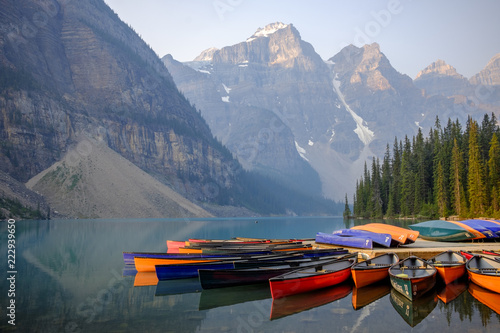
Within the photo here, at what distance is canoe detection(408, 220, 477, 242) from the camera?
124 ft

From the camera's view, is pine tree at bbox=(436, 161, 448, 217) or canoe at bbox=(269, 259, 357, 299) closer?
canoe at bbox=(269, 259, 357, 299)

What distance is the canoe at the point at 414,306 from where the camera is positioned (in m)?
16.8

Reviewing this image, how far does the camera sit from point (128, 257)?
3034 cm

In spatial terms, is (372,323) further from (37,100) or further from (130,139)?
(130,139)

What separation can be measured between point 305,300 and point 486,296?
931 centimetres

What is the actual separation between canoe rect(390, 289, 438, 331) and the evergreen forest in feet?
175

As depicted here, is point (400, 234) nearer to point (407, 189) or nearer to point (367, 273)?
point (367, 273)

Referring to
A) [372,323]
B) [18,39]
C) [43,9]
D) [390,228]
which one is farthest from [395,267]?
[43,9]

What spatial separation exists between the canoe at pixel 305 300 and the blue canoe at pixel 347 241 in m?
8.67

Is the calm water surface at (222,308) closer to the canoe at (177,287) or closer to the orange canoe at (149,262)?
the canoe at (177,287)

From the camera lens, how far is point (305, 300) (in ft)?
→ 63.7

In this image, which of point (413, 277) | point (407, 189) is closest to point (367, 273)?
point (413, 277)

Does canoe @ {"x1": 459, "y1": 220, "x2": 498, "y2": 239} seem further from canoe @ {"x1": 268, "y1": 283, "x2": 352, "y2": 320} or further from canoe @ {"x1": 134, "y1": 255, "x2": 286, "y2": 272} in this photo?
canoe @ {"x1": 134, "y1": 255, "x2": 286, "y2": 272}

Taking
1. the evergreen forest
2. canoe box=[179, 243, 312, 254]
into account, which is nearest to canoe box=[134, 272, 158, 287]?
canoe box=[179, 243, 312, 254]
